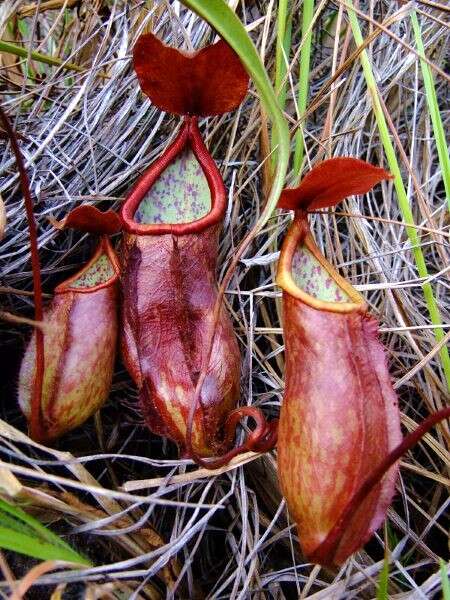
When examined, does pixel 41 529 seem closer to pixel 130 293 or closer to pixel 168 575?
pixel 168 575

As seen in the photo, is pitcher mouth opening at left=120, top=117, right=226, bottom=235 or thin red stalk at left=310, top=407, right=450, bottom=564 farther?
pitcher mouth opening at left=120, top=117, right=226, bottom=235

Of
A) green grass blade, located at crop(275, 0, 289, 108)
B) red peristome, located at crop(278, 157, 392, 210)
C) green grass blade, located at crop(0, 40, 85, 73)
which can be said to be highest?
green grass blade, located at crop(0, 40, 85, 73)

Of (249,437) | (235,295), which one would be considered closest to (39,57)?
(235,295)

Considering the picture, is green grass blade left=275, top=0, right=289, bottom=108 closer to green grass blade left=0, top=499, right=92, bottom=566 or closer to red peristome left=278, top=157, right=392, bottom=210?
red peristome left=278, top=157, right=392, bottom=210

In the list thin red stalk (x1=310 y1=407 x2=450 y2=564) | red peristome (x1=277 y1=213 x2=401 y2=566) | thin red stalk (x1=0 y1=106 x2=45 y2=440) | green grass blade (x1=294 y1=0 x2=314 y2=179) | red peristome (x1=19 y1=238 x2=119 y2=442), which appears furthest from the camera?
green grass blade (x1=294 y1=0 x2=314 y2=179)

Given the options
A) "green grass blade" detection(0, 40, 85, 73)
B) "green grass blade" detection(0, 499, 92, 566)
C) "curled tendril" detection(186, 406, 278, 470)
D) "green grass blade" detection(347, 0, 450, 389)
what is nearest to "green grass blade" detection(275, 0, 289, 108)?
"green grass blade" detection(347, 0, 450, 389)

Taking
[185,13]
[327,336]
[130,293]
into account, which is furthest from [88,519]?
[185,13]

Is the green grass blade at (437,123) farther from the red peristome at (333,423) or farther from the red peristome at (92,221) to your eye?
the red peristome at (92,221)
